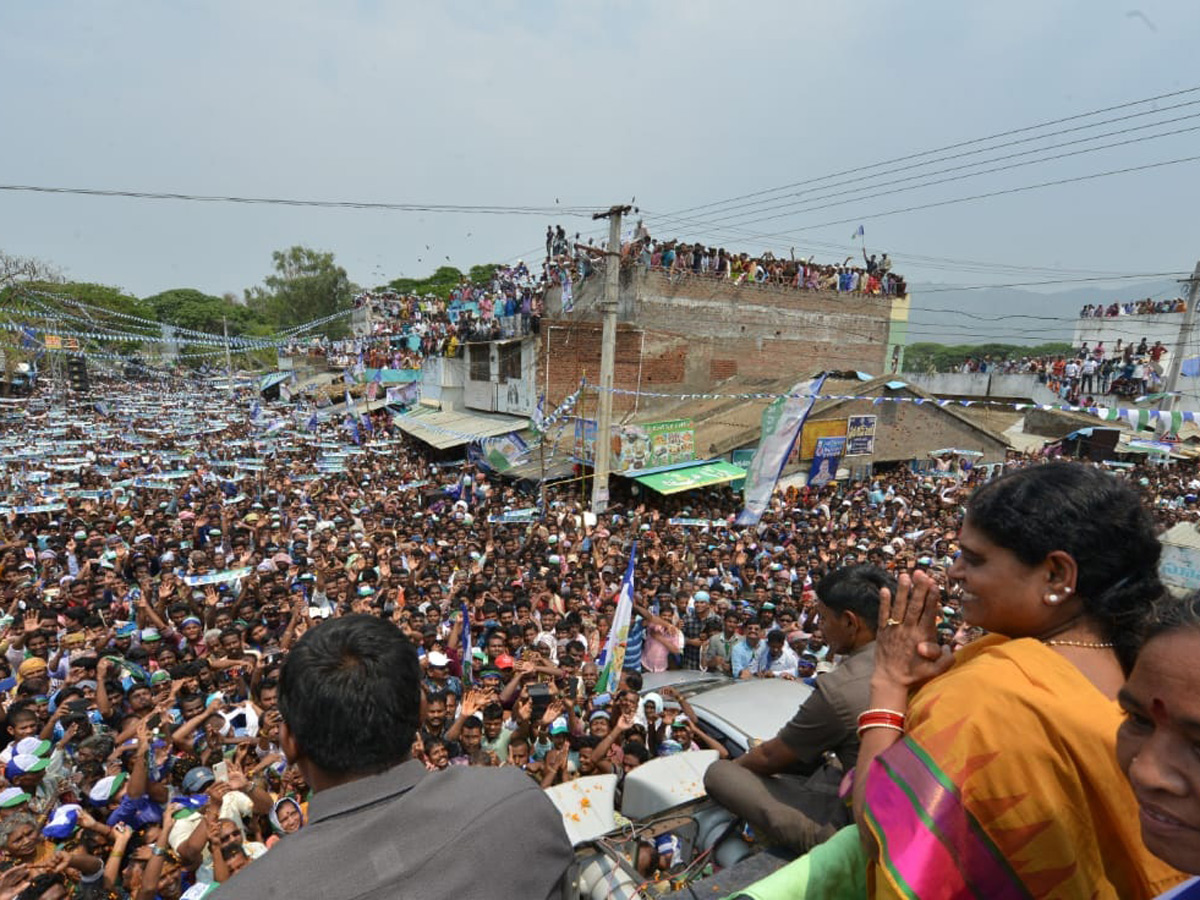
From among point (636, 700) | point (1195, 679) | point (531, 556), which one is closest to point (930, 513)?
point (531, 556)

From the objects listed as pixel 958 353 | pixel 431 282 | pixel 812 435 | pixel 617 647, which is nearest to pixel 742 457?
pixel 812 435

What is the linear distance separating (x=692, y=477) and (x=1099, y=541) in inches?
583

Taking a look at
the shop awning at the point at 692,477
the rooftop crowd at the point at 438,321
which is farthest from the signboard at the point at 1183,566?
the rooftop crowd at the point at 438,321

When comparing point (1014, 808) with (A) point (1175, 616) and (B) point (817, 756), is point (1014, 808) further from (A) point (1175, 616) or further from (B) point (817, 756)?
(B) point (817, 756)

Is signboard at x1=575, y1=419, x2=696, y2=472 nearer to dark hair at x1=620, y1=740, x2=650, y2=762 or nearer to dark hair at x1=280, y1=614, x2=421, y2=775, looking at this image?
dark hair at x1=620, y1=740, x2=650, y2=762

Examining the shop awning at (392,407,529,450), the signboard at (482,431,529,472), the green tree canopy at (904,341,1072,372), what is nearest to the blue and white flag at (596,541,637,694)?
the signboard at (482,431,529,472)

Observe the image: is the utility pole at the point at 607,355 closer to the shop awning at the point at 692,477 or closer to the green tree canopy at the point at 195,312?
the shop awning at the point at 692,477

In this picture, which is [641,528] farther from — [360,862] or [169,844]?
[360,862]

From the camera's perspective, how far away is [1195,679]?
0.94m

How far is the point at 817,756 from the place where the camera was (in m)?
2.28

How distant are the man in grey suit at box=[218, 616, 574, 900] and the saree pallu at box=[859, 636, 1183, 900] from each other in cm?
74

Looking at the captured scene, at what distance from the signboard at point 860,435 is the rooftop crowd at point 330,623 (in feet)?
6.01

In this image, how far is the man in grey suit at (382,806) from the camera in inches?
50.2

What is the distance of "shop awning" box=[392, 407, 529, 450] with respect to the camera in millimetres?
21250
